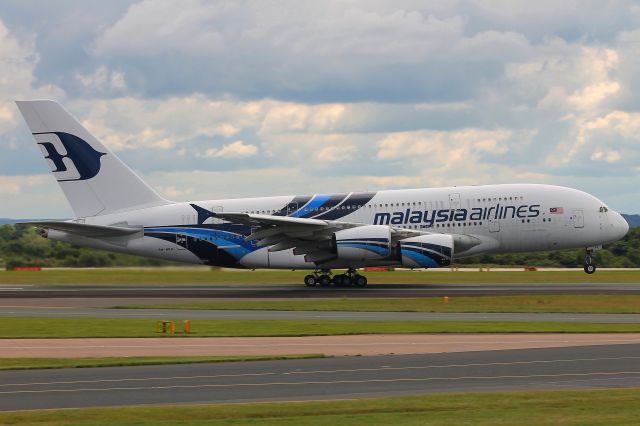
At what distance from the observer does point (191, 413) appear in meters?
18.0

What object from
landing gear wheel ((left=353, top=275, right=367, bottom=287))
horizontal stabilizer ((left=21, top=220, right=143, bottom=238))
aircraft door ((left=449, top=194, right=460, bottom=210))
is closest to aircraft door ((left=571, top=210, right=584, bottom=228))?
aircraft door ((left=449, top=194, right=460, bottom=210))

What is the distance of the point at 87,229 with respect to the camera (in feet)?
192

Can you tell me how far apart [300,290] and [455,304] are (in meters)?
12.9

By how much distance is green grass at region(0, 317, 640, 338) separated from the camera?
3372 centimetres

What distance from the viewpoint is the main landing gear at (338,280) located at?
58.5m

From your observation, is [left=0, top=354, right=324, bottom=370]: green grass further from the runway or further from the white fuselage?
the white fuselage

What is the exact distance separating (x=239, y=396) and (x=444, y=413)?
14.0 ft

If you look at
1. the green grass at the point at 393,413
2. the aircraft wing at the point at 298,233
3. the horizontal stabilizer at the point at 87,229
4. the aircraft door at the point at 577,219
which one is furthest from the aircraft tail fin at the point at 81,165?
the green grass at the point at 393,413

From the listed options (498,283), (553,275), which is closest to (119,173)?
(498,283)

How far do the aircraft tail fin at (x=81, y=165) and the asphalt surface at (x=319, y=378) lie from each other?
120ft

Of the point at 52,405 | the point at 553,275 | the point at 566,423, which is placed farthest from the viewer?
the point at 553,275

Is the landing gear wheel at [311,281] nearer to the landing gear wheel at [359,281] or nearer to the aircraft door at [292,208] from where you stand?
the landing gear wheel at [359,281]

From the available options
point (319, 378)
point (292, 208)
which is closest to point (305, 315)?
point (319, 378)

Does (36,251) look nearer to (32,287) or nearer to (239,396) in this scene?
(32,287)
